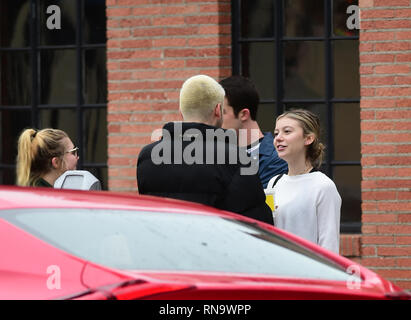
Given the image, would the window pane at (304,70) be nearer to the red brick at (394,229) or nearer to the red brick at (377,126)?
the red brick at (377,126)

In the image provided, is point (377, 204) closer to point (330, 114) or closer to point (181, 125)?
point (330, 114)

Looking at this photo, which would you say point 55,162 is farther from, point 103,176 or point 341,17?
point 103,176

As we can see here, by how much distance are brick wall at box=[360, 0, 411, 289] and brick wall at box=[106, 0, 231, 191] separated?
52.6 inches

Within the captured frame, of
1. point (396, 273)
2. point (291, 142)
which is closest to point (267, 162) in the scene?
point (291, 142)

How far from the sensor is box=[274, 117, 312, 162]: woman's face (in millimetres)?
5262

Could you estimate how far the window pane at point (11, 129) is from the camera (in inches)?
398

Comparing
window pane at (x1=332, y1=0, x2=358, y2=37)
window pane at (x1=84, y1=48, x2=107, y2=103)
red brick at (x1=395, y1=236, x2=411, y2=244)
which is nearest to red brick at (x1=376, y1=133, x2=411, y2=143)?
red brick at (x1=395, y1=236, x2=411, y2=244)

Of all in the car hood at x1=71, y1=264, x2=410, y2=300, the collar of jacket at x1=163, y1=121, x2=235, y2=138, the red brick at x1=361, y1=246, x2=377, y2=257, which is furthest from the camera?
the red brick at x1=361, y1=246, x2=377, y2=257

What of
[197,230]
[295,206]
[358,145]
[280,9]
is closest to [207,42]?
[280,9]

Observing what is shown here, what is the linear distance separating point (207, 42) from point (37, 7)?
186 centimetres

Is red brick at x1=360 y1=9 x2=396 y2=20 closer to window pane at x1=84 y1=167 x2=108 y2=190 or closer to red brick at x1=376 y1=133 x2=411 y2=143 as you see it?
red brick at x1=376 y1=133 x2=411 y2=143

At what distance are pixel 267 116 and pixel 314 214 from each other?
423 centimetres

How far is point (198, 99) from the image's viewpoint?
4777 mm

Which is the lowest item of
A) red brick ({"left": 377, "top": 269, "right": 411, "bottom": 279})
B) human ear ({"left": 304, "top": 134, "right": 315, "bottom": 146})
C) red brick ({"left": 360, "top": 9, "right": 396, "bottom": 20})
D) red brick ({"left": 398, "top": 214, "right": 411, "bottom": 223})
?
red brick ({"left": 377, "top": 269, "right": 411, "bottom": 279})
